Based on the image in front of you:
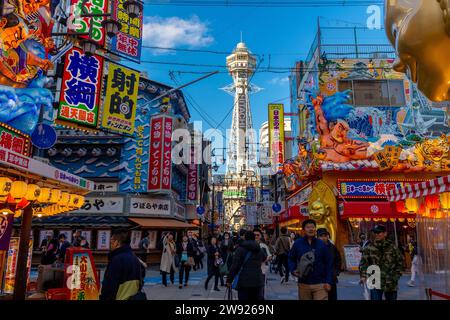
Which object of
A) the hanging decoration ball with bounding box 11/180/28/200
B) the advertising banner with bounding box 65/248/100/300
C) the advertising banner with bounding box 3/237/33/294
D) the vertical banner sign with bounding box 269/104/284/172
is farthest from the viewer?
the vertical banner sign with bounding box 269/104/284/172

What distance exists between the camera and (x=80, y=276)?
799 cm

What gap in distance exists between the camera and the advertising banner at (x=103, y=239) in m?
20.9

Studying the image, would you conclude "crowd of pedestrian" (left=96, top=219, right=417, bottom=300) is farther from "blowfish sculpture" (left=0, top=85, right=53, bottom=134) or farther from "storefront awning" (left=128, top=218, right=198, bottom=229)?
"storefront awning" (left=128, top=218, right=198, bottom=229)

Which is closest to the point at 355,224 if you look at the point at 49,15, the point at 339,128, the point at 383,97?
the point at 339,128

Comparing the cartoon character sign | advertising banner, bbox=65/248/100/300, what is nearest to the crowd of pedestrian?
advertising banner, bbox=65/248/100/300

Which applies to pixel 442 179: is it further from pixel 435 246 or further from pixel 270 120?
pixel 270 120

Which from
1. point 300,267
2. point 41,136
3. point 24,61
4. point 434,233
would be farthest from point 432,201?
→ point 24,61

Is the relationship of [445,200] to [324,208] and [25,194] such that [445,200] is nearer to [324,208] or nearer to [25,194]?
[324,208]

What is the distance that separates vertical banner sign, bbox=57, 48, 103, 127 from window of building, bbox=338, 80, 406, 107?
15.0 metres

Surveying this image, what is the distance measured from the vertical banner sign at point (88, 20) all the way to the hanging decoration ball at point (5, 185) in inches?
272

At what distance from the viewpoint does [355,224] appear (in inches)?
776

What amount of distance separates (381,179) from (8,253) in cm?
1799

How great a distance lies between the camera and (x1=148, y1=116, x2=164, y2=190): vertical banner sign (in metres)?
21.2

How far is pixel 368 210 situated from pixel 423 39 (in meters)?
15.8
